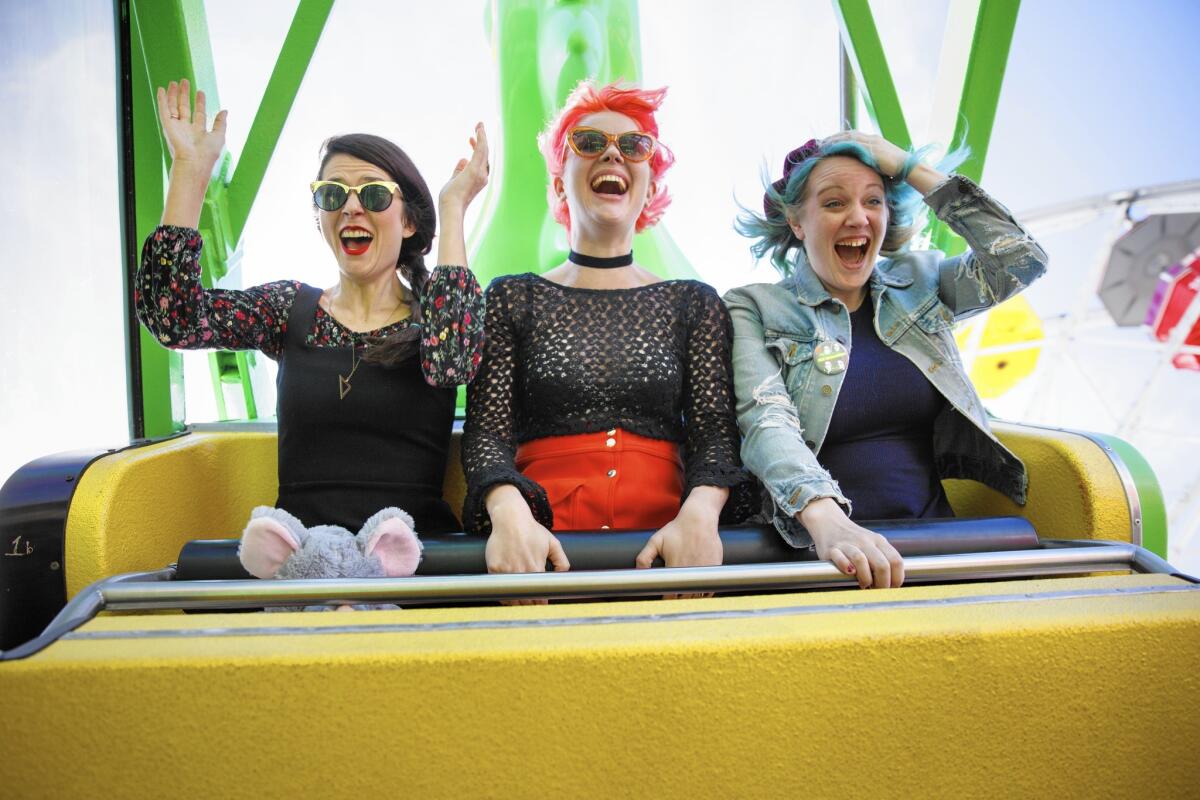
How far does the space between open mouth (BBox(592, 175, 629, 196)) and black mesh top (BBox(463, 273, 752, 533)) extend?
0.60 ft

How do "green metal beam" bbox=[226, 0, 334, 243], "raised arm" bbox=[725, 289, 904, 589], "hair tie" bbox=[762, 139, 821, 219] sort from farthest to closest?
"green metal beam" bbox=[226, 0, 334, 243]
"hair tie" bbox=[762, 139, 821, 219]
"raised arm" bbox=[725, 289, 904, 589]

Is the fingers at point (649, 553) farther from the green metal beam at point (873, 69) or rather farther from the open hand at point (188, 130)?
the green metal beam at point (873, 69)

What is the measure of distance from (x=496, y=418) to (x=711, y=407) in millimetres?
379

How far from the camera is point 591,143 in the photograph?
4.38ft

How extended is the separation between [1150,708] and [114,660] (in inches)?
34.2

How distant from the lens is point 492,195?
212 cm

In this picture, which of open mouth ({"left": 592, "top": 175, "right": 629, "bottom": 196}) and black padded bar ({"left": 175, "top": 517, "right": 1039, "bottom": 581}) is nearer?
black padded bar ({"left": 175, "top": 517, "right": 1039, "bottom": 581})

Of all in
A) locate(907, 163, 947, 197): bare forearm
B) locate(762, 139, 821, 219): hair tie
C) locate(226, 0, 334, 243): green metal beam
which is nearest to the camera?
locate(907, 163, 947, 197): bare forearm

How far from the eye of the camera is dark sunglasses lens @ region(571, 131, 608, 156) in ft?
4.38

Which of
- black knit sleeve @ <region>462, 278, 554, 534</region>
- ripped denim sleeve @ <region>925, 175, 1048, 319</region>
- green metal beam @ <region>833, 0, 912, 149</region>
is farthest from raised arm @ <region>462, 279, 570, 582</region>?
green metal beam @ <region>833, 0, 912, 149</region>

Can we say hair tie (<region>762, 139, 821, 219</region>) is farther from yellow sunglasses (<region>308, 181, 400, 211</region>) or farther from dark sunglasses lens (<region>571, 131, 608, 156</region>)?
yellow sunglasses (<region>308, 181, 400, 211</region>)

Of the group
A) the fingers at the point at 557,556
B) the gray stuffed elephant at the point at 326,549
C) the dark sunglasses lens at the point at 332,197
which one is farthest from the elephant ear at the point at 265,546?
the dark sunglasses lens at the point at 332,197

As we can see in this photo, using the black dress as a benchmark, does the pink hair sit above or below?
above

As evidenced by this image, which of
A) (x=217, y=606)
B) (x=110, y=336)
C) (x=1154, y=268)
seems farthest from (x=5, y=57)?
(x=1154, y=268)
